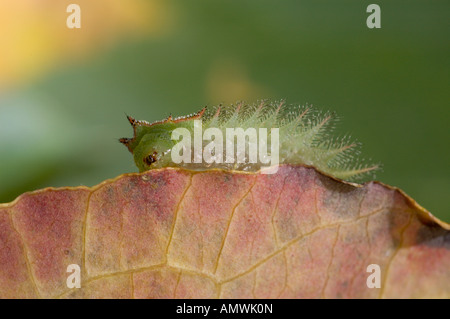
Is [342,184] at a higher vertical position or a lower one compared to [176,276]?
higher

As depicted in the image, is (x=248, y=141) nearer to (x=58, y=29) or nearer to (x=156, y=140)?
(x=156, y=140)

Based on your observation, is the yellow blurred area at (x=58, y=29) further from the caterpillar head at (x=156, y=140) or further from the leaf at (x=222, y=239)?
the leaf at (x=222, y=239)

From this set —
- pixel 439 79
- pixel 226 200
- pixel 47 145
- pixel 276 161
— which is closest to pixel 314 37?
pixel 439 79

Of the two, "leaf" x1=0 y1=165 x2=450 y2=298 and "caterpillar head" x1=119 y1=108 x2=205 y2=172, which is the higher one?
"caterpillar head" x1=119 y1=108 x2=205 y2=172

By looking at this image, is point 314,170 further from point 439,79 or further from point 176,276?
point 439,79

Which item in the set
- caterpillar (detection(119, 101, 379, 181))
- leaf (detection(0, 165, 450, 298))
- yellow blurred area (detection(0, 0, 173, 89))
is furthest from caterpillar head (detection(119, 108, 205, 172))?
yellow blurred area (detection(0, 0, 173, 89))

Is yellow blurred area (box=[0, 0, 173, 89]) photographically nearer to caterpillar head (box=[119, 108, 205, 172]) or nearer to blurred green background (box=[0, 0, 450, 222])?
blurred green background (box=[0, 0, 450, 222])
